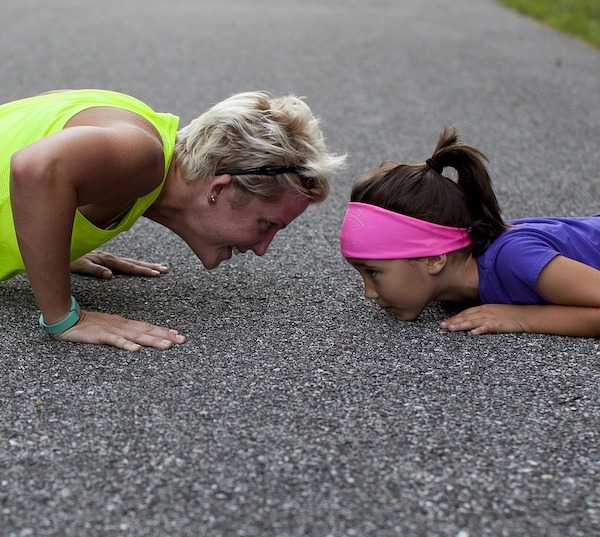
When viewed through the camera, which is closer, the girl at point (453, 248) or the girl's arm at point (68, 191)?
the girl's arm at point (68, 191)

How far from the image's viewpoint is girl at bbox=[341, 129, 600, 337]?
9.25 ft

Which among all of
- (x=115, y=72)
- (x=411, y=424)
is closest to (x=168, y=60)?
(x=115, y=72)

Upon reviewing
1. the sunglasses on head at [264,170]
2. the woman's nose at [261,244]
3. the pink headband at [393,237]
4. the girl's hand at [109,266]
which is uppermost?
the sunglasses on head at [264,170]

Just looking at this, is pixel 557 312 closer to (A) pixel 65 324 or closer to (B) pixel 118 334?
(B) pixel 118 334

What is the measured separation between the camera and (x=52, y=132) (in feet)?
8.94

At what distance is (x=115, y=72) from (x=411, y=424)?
632 cm

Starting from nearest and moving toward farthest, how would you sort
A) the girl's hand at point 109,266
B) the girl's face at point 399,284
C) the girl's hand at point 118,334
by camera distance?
the girl's hand at point 118,334 < the girl's face at point 399,284 < the girl's hand at point 109,266

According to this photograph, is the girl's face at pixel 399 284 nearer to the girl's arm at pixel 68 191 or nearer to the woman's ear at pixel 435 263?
the woman's ear at pixel 435 263

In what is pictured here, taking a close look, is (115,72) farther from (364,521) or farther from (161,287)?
(364,521)

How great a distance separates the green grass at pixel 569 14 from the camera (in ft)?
38.0

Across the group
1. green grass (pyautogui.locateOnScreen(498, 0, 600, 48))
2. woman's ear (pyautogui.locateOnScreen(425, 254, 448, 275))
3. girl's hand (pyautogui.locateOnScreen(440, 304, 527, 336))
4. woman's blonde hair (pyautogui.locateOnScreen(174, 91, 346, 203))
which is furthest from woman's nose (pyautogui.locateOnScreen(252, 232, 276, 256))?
green grass (pyautogui.locateOnScreen(498, 0, 600, 48))

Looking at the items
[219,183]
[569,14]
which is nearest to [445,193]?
[219,183]

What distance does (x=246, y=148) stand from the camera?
9.07 feet

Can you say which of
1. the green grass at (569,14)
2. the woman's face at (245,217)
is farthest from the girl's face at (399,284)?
the green grass at (569,14)
